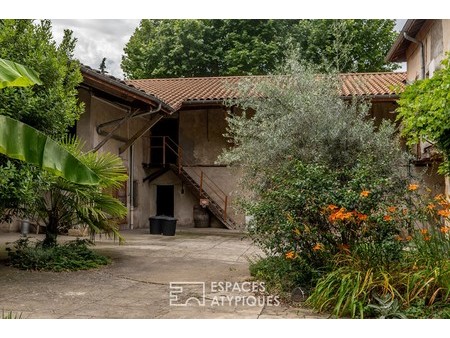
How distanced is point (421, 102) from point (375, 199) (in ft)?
5.09

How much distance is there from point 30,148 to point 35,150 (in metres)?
0.05

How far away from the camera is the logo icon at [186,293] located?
6309 millimetres

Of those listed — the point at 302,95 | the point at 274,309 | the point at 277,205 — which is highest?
the point at 302,95

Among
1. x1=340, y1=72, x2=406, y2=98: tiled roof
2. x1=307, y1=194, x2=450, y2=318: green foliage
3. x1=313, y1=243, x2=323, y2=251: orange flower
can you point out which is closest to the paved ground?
x1=307, y1=194, x2=450, y2=318: green foliage

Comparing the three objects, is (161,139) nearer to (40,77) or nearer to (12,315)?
(40,77)

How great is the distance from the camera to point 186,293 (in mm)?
6836

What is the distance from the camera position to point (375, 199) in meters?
6.34

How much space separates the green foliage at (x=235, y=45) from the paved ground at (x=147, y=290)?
17.2 feet

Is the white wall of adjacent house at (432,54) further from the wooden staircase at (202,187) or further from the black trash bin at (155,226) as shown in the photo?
the black trash bin at (155,226)

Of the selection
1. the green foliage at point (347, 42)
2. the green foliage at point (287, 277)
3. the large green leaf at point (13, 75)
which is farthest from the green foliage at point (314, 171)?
the large green leaf at point (13, 75)

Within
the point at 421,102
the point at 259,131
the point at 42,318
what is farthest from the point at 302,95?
the point at 42,318

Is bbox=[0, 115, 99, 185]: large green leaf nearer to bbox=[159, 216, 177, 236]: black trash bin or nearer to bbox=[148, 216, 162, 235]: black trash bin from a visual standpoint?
bbox=[159, 216, 177, 236]: black trash bin
